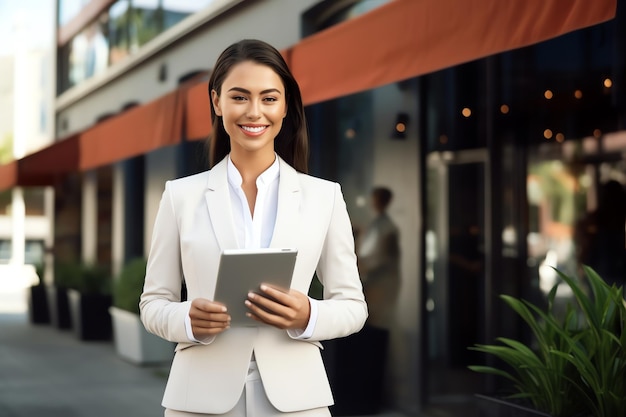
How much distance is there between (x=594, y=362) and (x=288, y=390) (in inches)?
92.6

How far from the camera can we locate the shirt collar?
95.0 inches

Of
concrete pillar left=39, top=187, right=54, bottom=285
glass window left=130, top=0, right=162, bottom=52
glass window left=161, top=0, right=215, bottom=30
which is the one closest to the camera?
glass window left=161, top=0, right=215, bottom=30

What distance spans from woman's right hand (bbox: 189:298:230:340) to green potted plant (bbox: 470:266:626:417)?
2.05m

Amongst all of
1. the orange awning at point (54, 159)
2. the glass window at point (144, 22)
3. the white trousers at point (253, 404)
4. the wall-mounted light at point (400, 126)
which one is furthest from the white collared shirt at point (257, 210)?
the glass window at point (144, 22)

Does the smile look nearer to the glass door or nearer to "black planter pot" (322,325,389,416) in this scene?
"black planter pot" (322,325,389,416)

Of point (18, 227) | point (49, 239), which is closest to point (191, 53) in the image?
point (49, 239)

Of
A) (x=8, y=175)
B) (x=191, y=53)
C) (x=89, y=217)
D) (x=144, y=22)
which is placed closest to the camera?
(x=8, y=175)

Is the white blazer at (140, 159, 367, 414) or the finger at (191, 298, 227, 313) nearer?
the finger at (191, 298, 227, 313)

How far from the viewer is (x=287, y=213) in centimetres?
235

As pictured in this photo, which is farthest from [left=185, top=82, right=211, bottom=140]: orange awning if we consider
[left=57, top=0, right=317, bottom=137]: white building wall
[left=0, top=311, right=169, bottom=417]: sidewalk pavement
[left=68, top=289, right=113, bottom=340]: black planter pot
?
[left=68, top=289, right=113, bottom=340]: black planter pot

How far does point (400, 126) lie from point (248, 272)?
19.1ft

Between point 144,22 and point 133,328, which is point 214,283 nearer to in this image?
point 133,328

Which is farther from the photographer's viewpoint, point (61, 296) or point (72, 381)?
point (61, 296)

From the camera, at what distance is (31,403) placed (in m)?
8.39
